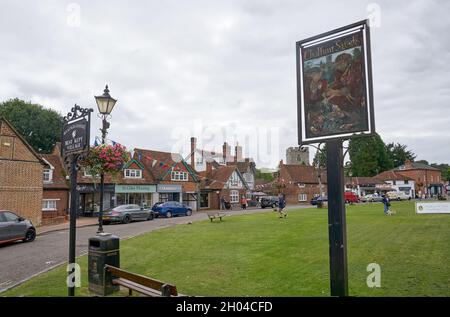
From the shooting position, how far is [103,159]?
9.80m

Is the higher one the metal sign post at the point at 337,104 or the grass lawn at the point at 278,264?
the metal sign post at the point at 337,104

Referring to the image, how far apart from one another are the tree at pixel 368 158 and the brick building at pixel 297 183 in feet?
104

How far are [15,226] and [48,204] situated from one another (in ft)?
53.7

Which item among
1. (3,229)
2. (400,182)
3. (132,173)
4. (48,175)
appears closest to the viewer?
(3,229)

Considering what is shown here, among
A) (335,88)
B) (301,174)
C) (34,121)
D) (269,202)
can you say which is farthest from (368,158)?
(335,88)

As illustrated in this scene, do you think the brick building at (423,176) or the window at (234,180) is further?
the brick building at (423,176)

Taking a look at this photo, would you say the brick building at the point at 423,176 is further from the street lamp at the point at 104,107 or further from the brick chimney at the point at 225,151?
the street lamp at the point at 104,107

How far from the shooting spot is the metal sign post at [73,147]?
693 centimetres

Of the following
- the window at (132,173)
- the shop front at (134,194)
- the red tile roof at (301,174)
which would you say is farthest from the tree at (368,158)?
the window at (132,173)

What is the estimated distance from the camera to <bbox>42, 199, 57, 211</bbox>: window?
3081cm

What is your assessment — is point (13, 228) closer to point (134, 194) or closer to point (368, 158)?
point (134, 194)

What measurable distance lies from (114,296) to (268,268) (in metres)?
4.05
